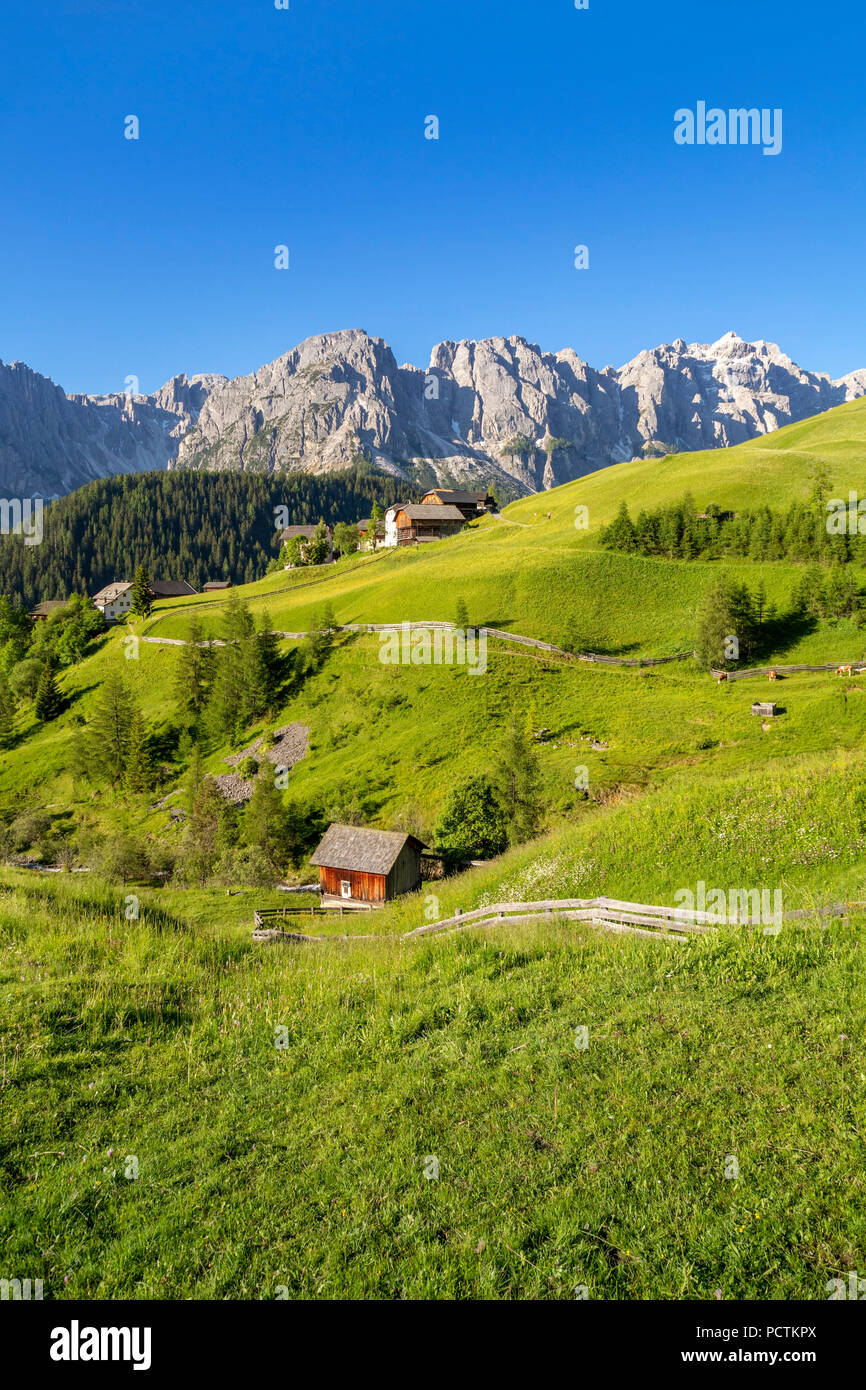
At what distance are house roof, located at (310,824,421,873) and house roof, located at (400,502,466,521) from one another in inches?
3931

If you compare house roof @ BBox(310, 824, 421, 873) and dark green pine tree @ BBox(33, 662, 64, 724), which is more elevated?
dark green pine tree @ BBox(33, 662, 64, 724)

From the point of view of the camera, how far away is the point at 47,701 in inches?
3260

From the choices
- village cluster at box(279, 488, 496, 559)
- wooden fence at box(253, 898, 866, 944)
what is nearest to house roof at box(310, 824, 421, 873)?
wooden fence at box(253, 898, 866, 944)

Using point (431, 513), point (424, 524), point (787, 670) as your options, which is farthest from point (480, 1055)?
point (431, 513)

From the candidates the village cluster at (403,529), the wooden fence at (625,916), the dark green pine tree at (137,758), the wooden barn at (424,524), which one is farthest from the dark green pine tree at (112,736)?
the wooden barn at (424,524)

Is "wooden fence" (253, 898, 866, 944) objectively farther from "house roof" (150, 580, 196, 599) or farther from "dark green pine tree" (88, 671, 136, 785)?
"house roof" (150, 580, 196, 599)

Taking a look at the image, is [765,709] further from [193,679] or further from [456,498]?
[456,498]

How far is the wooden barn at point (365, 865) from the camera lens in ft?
116

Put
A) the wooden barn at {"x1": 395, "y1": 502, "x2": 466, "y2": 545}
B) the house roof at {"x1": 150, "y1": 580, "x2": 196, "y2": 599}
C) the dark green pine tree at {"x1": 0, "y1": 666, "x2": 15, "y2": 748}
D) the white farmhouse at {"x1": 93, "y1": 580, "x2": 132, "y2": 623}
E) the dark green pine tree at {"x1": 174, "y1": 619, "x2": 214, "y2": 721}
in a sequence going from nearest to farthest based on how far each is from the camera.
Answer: the dark green pine tree at {"x1": 174, "y1": 619, "x2": 214, "y2": 721} < the dark green pine tree at {"x1": 0, "y1": 666, "x2": 15, "y2": 748} < the wooden barn at {"x1": 395, "y1": 502, "x2": 466, "y2": 545} < the white farmhouse at {"x1": 93, "y1": 580, "x2": 132, "y2": 623} < the house roof at {"x1": 150, "y1": 580, "x2": 196, "y2": 599}

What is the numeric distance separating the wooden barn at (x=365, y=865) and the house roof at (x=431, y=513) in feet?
328

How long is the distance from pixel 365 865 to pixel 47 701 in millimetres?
67907

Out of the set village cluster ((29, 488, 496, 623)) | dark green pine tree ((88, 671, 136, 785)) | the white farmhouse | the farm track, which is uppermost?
village cluster ((29, 488, 496, 623))

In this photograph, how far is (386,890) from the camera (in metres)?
35.2

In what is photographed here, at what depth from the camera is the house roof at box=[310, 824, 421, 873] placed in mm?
35728
